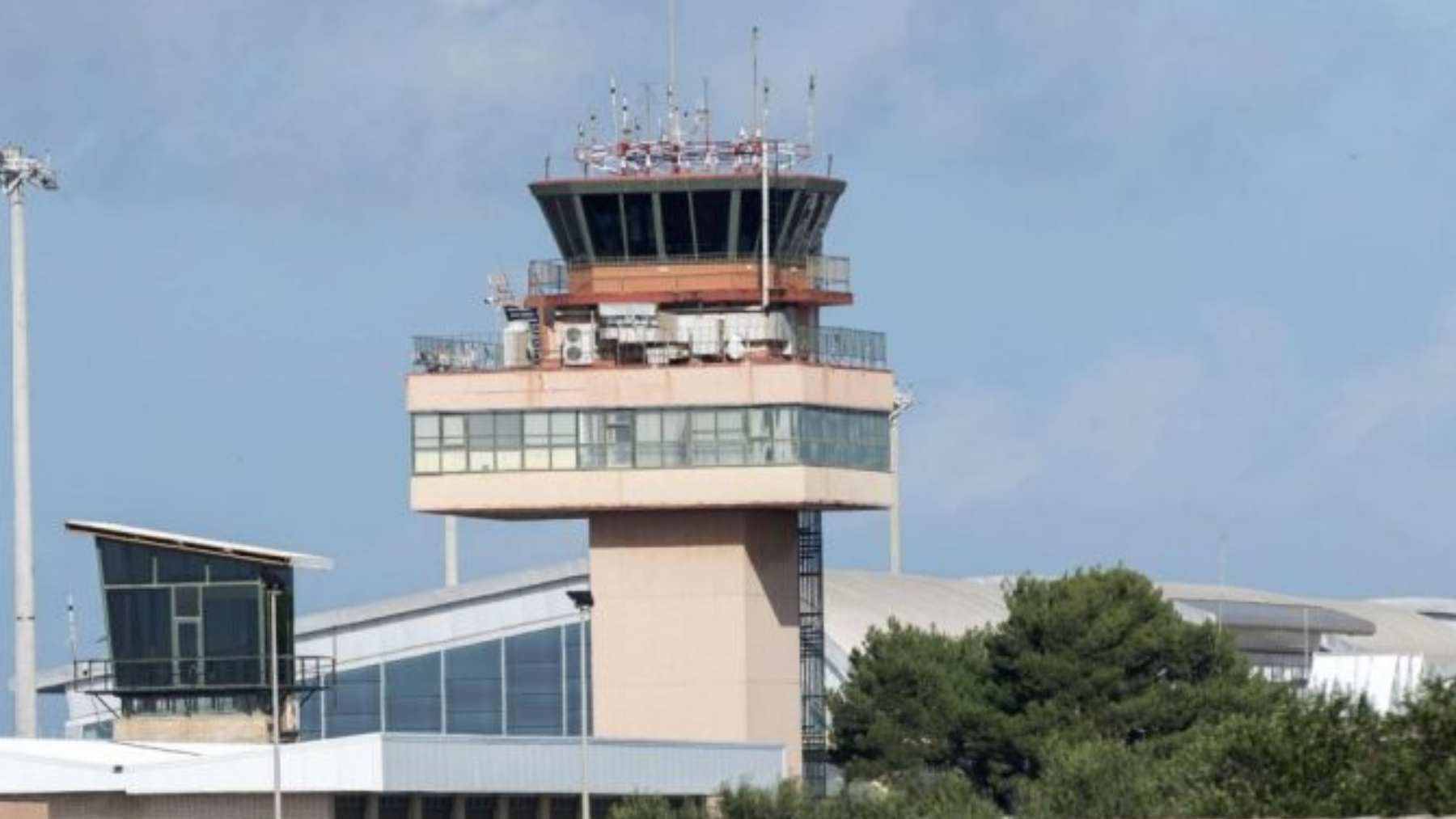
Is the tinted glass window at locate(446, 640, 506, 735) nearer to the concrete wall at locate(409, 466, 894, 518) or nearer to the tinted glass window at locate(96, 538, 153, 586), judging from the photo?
the concrete wall at locate(409, 466, 894, 518)

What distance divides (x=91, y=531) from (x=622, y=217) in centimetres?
2005

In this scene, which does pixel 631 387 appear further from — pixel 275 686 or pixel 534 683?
pixel 275 686

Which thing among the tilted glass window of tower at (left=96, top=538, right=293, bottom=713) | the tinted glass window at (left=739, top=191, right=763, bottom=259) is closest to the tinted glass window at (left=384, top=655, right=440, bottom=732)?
the tinted glass window at (left=739, top=191, right=763, bottom=259)

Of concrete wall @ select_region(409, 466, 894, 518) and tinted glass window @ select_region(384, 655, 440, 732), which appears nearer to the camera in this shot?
concrete wall @ select_region(409, 466, 894, 518)

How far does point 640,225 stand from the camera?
10106 centimetres

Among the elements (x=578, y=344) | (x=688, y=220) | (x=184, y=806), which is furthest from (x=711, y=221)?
(x=184, y=806)

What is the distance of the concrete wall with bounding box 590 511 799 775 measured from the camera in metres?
97.8

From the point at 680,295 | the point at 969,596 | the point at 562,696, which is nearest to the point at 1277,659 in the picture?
the point at 969,596

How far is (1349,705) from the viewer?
74.6m

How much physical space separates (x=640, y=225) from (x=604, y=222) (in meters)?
0.90

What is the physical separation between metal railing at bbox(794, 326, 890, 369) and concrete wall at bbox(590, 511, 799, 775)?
153 inches

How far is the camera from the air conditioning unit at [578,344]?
3905 inches

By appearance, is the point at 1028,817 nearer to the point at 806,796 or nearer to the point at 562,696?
the point at 806,796

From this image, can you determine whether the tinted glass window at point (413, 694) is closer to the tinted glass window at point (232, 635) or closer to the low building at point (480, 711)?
the low building at point (480, 711)
